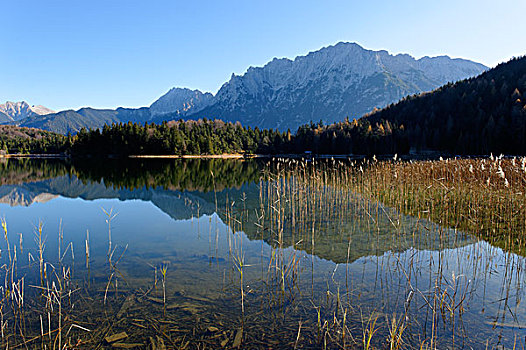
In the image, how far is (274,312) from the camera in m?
5.52

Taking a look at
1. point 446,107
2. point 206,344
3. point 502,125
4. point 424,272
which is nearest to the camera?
point 206,344

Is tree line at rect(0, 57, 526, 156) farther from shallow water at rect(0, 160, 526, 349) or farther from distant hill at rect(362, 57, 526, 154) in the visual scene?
shallow water at rect(0, 160, 526, 349)

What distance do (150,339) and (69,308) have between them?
2.04m

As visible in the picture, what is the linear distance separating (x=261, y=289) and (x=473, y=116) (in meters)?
93.6

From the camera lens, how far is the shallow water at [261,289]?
4.81 m

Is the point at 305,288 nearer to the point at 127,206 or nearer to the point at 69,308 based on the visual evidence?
the point at 69,308

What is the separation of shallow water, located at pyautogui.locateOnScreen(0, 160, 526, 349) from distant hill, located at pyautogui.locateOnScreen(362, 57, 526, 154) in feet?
226

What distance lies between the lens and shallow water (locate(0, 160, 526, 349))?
481 cm

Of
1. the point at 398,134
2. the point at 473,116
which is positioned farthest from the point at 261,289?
the point at 473,116

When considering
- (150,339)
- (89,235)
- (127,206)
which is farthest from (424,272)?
(127,206)

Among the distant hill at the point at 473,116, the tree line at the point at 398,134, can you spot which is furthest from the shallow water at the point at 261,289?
the tree line at the point at 398,134

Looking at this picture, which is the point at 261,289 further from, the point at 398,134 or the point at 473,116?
the point at 473,116

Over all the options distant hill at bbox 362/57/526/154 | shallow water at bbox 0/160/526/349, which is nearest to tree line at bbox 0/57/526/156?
distant hill at bbox 362/57/526/154

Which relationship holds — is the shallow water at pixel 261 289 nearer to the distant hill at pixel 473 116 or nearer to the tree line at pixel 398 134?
the distant hill at pixel 473 116
